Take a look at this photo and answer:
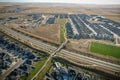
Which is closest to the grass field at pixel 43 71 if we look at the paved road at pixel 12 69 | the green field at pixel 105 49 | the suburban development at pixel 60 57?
the suburban development at pixel 60 57

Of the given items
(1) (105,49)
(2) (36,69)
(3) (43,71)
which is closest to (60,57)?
(3) (43,71)

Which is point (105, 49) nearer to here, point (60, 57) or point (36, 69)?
point (60, 57)

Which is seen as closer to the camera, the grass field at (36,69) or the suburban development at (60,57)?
the grass field at (36,69)

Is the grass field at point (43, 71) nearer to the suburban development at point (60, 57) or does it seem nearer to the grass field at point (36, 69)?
the suburban development at point (60, 57)

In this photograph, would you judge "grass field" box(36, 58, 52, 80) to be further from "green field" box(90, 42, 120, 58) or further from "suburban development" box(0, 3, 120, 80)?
"green field" box(90, 42, 120, 58)

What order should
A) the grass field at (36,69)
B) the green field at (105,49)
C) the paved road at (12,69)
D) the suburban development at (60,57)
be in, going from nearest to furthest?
the grass field at (36,69) < the paved road at (12,69) < the suburban development at (60,57) < the green field at (105,49)

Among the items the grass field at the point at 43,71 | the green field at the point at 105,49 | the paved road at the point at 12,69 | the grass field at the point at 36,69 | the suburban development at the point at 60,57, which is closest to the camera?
the grass field at the point at 36,69

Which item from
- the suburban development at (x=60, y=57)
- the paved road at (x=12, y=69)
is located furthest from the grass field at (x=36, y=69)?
the paved road at (x=12, y=69)

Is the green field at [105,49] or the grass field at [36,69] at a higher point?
the green field at [105,49]
